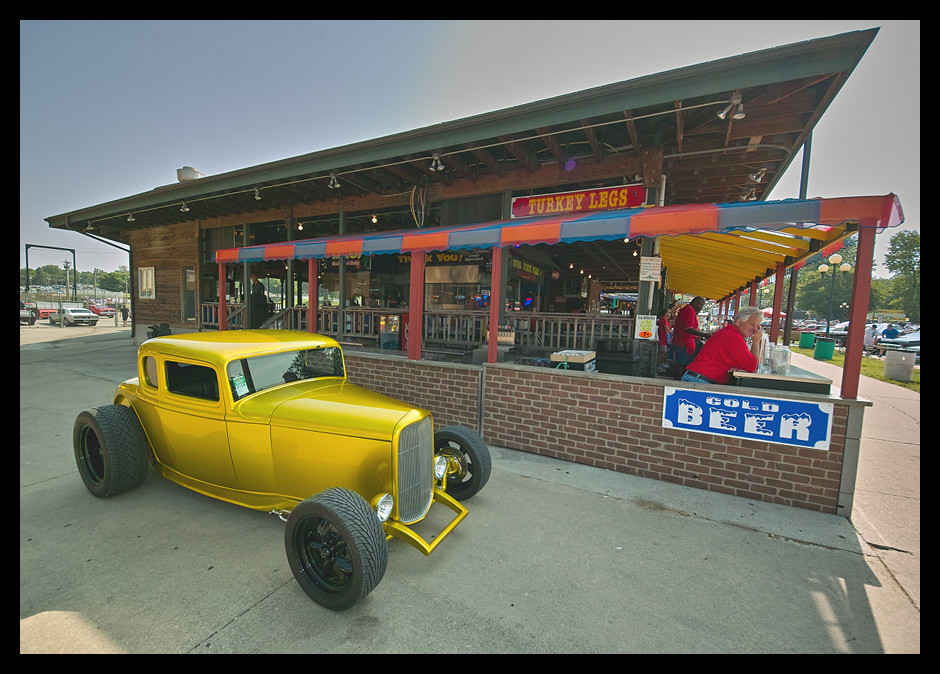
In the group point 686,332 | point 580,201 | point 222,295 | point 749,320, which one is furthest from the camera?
point 222,295

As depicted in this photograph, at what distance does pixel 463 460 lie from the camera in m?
3.54

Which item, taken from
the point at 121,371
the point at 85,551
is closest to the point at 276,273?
the point at 121,371

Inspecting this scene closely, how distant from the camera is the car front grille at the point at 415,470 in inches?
104

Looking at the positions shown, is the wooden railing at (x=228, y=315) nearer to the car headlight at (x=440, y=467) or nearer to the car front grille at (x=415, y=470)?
the car headlight at (x=440, y=467)

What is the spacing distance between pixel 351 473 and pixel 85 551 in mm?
1988

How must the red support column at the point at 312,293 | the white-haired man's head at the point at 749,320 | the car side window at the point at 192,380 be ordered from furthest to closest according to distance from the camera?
1. the red support column at the point at 312,293
2. the white-haired man's head at the point at 749,320
3. the car side window at the point at 192,380

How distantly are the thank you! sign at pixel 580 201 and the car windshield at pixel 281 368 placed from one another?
474 centimetres

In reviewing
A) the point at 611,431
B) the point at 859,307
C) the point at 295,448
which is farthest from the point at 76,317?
the point at 859,307

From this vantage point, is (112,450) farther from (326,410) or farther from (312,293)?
(312,293)

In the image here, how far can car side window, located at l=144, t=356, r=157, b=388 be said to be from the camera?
3408mm

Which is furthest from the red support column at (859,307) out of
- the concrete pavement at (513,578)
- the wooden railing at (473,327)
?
the wooden railing at (473,327)

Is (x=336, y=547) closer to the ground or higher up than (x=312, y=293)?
closer to the ground

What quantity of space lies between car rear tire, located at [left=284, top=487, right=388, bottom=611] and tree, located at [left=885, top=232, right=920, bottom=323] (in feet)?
193

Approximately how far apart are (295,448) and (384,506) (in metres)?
0.83
